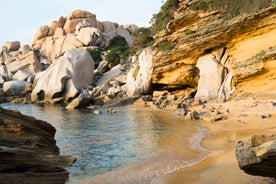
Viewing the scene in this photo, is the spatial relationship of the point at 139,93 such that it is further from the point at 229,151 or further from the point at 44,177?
the point at 44,177

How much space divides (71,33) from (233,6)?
60551 millimetres

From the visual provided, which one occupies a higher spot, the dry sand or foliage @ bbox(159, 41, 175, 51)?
foliage @ bbox(159, 41, 175, 51)

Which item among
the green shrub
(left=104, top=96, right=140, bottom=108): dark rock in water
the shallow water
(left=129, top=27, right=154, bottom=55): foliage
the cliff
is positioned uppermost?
the green shrub

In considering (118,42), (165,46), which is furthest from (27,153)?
(118,42)

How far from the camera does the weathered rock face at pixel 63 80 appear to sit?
39812 mm

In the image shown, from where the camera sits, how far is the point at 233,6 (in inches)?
1099

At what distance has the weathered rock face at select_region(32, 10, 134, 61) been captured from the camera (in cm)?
7538

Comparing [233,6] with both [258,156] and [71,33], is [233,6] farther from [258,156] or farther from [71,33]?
[71,33]

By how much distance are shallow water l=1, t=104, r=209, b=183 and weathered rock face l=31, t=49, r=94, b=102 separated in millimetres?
14659

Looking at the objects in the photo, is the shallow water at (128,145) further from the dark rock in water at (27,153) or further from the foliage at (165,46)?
the foliage at (165,46)

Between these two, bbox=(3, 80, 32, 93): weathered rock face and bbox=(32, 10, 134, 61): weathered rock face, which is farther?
bbox=(32, 10, 134, 61): weathered rock face

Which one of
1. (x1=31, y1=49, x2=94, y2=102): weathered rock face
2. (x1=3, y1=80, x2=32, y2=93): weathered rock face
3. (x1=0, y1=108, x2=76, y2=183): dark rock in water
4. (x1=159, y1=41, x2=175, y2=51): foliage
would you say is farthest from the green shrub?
(x1=0, y1=108, x2=76, y2=183): dark rock in water

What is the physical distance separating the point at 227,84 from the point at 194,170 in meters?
16.2

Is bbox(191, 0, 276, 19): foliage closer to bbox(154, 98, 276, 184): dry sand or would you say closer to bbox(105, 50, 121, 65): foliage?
bbox(154, 98, 276, 184): dry sand
